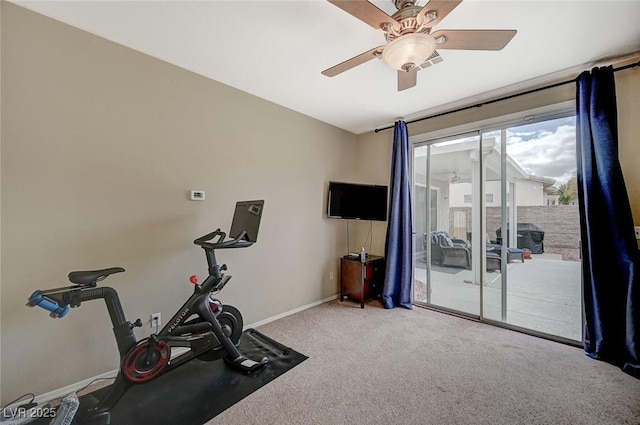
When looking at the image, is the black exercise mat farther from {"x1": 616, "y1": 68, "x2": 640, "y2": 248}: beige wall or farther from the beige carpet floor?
{"x1": 616, "y1": 68, "x2": 640, "y2": 248}: beige wall

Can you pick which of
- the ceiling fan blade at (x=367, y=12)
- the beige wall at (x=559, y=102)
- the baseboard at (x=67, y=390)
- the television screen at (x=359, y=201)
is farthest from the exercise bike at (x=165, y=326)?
the beige wall at (x=559, y=102)

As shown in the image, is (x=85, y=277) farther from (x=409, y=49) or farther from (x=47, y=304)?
(x=409, y=49)

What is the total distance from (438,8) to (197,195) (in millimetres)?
2353

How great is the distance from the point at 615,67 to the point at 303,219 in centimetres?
343

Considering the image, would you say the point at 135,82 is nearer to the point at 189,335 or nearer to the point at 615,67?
the point at 189,335

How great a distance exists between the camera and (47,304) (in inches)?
58.0

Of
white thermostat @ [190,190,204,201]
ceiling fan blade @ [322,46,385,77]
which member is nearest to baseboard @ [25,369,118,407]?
white thermostat @ [190,190,204,201]

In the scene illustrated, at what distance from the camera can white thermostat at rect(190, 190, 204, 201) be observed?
250 centimetres

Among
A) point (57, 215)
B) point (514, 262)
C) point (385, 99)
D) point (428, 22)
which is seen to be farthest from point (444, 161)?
point (57, 215)

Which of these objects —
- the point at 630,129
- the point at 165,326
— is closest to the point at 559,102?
the point at 630,129

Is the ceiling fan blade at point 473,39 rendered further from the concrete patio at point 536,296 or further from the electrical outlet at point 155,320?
the electrical outlet at point 155,320

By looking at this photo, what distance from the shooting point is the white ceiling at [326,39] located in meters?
1.77

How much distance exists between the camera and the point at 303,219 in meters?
3.55

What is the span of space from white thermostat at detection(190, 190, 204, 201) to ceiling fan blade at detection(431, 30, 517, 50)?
2280mm
